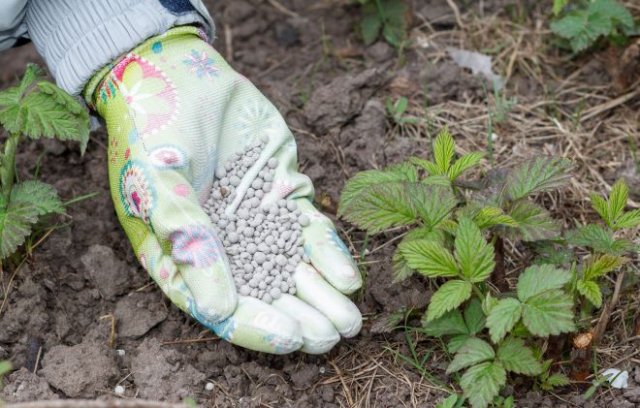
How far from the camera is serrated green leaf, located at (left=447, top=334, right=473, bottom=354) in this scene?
1793 millimetres

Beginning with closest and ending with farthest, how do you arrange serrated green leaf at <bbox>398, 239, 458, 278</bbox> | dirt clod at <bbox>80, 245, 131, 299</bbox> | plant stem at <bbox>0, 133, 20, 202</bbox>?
serrated green leaf at <bbox>398, 239, 458, 278</bbox> < plant stem at <bbox>0, 133, 20, 202</bbox> < dirt clod at <bbox>80, 245, 131, 299</bbox>

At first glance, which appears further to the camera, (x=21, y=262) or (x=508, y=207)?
(x=21, y=262)

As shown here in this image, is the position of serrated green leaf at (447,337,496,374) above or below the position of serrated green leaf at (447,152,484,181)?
below

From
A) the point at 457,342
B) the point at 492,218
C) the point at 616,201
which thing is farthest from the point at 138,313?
the point at 616,201

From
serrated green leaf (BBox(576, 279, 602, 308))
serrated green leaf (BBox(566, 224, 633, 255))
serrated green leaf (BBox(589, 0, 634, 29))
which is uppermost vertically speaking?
serrated green leaf (BBox(589, 0, 634, 29))

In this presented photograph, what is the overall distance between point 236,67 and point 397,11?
1.85ft

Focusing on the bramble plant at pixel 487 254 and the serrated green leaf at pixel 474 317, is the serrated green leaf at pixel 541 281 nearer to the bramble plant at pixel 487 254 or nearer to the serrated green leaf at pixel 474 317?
the bramble plant at pixel 487 254

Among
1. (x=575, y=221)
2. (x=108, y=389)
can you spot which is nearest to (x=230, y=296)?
(x=108, y=389)

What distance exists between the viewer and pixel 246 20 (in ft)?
9.19

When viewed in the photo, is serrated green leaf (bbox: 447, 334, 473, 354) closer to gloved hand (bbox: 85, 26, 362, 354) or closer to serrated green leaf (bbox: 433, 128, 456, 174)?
gloved hand (bbox: 85, 26, 362, 354)

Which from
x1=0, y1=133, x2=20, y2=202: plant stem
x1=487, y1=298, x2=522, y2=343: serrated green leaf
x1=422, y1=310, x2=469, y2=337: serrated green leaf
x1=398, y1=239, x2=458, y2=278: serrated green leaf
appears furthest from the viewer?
x1=0, y1=133, x2=20, y2=202: plant stem

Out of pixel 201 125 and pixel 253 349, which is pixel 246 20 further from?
pixel 253 349

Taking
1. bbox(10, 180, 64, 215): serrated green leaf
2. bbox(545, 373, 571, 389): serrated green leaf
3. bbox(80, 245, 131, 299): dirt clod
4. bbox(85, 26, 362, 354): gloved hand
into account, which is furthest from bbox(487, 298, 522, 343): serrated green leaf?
bbox(10, 180, 64, 215): serrated green leaf

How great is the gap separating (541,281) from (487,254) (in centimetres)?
12
